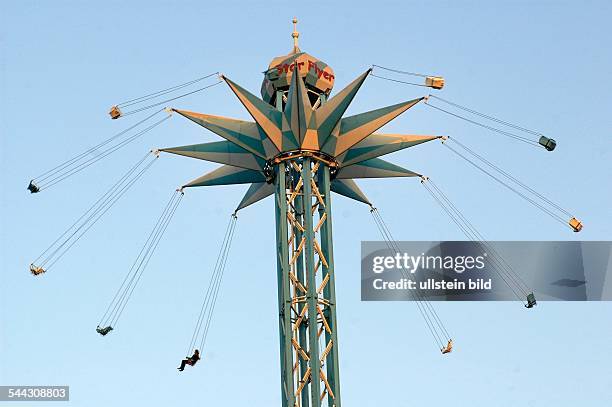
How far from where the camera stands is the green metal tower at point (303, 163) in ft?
172

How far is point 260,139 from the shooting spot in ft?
183

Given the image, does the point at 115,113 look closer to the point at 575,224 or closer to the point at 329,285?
the point at 329,285

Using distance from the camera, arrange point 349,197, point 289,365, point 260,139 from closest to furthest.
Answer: point 289,365, point 260,139, point 349,197

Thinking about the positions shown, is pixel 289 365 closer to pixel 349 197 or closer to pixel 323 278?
pixel 323 278

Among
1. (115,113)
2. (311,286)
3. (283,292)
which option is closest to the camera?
(311,286)

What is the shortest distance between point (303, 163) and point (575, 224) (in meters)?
13.1

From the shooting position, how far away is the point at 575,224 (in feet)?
188

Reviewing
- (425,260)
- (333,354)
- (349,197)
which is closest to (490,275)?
(425,260)

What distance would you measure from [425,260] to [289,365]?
42.3ft

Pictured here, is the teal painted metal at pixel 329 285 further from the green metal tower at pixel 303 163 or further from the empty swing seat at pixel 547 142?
the empty swing seat at pixel 547 142

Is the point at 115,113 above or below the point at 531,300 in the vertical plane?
above

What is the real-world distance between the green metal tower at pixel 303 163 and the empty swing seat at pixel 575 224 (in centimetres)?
769

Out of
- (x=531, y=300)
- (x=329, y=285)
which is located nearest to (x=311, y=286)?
(x=329, y=285)

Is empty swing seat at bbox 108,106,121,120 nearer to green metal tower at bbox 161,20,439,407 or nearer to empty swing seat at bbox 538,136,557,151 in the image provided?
green metal tower at bbox 161,20,439,407
